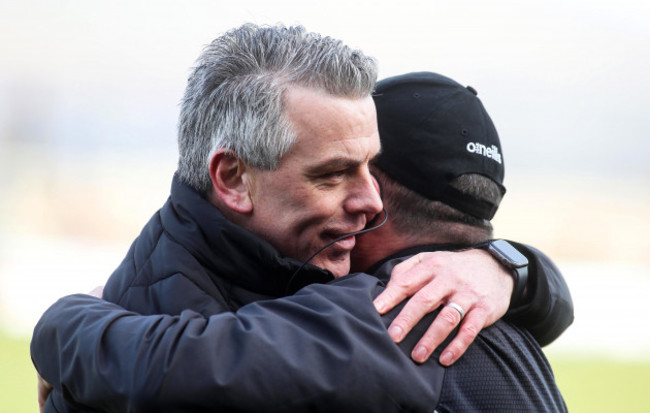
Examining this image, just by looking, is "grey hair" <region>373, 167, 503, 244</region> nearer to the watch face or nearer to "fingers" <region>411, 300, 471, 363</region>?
the watch face

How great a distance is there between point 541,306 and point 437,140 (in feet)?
1.88

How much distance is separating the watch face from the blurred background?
28.7 ft

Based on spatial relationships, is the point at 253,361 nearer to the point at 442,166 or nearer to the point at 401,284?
the point at 401,284

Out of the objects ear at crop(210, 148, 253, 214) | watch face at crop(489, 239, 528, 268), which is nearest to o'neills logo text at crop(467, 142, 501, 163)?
watch face at crop(489, 239, 528, 268)

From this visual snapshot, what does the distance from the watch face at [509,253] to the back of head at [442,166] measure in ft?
0.20

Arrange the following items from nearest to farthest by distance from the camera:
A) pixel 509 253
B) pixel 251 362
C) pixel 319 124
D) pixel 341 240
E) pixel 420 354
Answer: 1. pixel 251 362
2. pixel 420 354
3. pixel 319 124
4. pixel 341 240
5. pixel 509 253

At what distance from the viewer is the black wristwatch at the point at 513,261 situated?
2297 mm

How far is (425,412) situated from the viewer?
176 centimetres

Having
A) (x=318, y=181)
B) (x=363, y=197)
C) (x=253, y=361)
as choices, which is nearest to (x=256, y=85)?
(x=318, y=181)

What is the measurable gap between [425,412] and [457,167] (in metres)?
0.80

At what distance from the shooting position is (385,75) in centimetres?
1972

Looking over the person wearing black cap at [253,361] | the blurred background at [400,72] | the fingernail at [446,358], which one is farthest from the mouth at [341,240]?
the blurred background at [400,72]

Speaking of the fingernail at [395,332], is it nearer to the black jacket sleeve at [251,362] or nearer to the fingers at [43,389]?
the black jacket sleeve at [251,362]

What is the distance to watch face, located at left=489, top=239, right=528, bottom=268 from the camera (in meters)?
2.31
